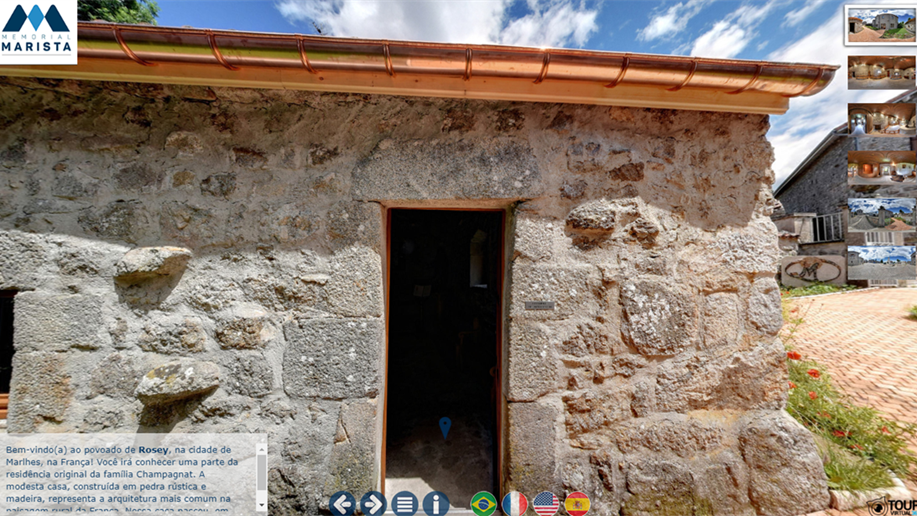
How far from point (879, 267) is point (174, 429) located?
44.8 ft

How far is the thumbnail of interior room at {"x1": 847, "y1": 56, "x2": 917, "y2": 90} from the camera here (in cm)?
247

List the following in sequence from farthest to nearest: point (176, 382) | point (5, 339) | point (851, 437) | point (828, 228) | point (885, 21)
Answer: point (828, 228)
point (885, 21)
point (851, 437)
point (5, 339)
point (176, 382)

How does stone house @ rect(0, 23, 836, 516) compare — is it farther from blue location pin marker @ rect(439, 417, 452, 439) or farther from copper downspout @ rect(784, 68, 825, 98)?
blue location pin marker @ rect(439, 417, 452, 439)

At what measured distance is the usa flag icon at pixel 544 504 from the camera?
1.50 meters

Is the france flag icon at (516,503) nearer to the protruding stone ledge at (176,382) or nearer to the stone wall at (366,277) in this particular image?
the stone wall at (366,277)

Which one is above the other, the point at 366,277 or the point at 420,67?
the point at 420,67

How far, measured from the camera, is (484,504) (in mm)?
1659

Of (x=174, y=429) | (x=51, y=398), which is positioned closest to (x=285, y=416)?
(x=174, y=429)

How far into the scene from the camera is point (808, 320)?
4.92 meters

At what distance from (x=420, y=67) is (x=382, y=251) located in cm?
81

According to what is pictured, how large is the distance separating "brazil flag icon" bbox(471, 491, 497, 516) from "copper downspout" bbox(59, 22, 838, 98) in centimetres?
207

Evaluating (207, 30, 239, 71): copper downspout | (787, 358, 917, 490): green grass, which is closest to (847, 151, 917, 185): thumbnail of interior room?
(787, 358, 917, 490): green grass

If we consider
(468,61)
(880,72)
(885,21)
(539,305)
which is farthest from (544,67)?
(880,72)

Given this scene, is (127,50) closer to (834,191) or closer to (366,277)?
(366,277)
